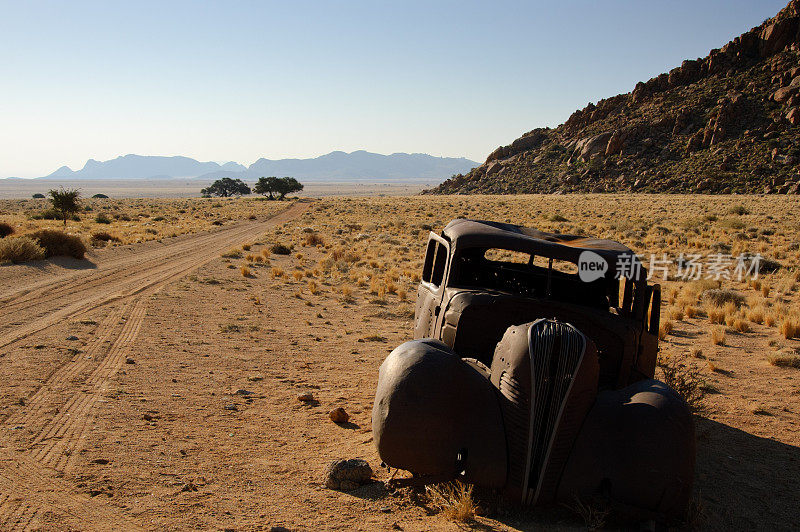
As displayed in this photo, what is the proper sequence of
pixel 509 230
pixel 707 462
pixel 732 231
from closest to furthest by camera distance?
pixel 707 462 → pixel 509 230 → pixel 732 231

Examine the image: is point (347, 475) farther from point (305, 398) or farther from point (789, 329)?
point (789, 329)

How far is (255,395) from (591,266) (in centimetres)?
468

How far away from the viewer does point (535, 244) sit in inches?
225

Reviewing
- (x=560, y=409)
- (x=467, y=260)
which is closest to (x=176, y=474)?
(x=560, y=409)

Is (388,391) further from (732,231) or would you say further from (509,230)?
(732,231)

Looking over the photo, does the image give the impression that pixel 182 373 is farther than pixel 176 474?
Yes

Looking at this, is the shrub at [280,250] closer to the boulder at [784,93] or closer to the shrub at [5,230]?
the shrub at [5,230]

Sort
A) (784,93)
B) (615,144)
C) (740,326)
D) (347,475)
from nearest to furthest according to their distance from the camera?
(347,475) → (740,326) → (784,93) → (615,144)

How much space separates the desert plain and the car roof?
7.73ft

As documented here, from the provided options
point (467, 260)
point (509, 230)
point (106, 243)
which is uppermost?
point (509, 230)

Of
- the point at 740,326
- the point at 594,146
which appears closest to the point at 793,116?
the point at 594,146

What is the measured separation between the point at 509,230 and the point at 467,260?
669mm

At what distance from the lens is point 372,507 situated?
175 inches

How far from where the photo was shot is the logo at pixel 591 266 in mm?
5734
